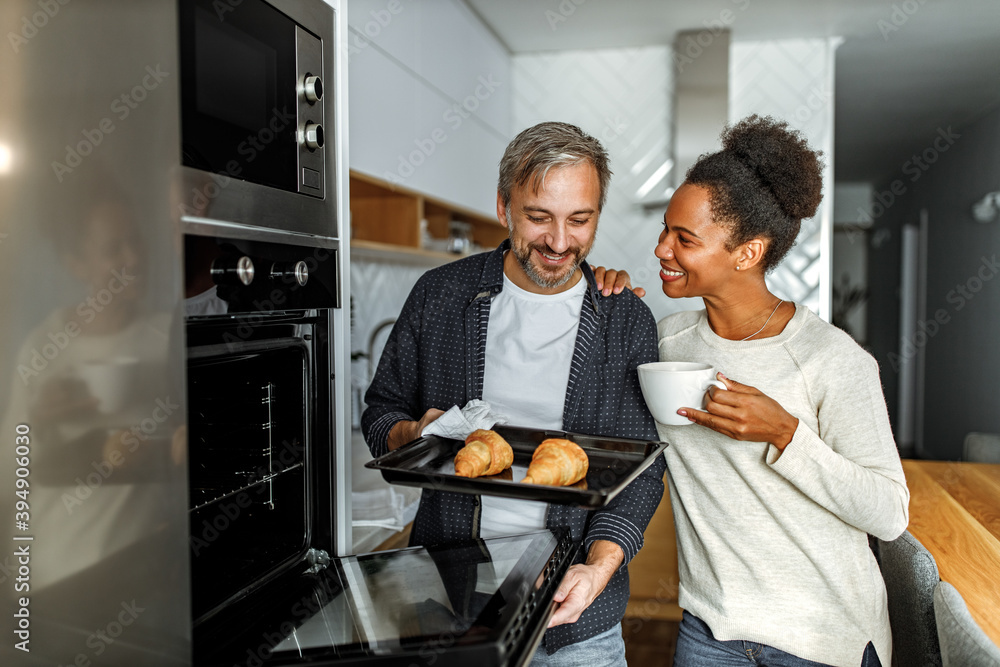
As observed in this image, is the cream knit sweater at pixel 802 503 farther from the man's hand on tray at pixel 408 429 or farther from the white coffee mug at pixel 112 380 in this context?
the white coffee mug at pixel 112 380

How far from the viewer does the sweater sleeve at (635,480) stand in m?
1.20

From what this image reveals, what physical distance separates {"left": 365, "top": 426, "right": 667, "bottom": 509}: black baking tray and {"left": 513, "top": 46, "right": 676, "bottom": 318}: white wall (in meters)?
2.69

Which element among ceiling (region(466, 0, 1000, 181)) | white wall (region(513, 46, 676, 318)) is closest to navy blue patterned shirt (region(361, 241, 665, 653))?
ceiling (region(466, 0, 1000, 181))

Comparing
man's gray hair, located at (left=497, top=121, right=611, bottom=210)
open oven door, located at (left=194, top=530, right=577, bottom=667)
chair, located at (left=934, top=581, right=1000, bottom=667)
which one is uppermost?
man's gray hair, located at (left=497, top=121, right=611, bottom=210)

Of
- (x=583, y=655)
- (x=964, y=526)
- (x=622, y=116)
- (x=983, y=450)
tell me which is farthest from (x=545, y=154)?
(x=622, y=116)

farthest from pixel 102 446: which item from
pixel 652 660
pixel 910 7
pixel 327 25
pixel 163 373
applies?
pixel 910 7

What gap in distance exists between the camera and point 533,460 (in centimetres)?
101

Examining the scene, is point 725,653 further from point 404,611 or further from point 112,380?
point 112,380

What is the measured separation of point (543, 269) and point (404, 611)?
0.65 m

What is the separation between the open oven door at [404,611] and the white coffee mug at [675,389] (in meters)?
0.25

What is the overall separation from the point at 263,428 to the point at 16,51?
519 millimetres

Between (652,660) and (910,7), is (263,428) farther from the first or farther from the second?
(910,7)

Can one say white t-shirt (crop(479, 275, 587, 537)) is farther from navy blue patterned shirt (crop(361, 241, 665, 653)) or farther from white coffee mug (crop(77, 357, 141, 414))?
white coffee mug (crop(77, 357, 141, 414))

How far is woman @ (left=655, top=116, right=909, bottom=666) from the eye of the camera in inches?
42.8
